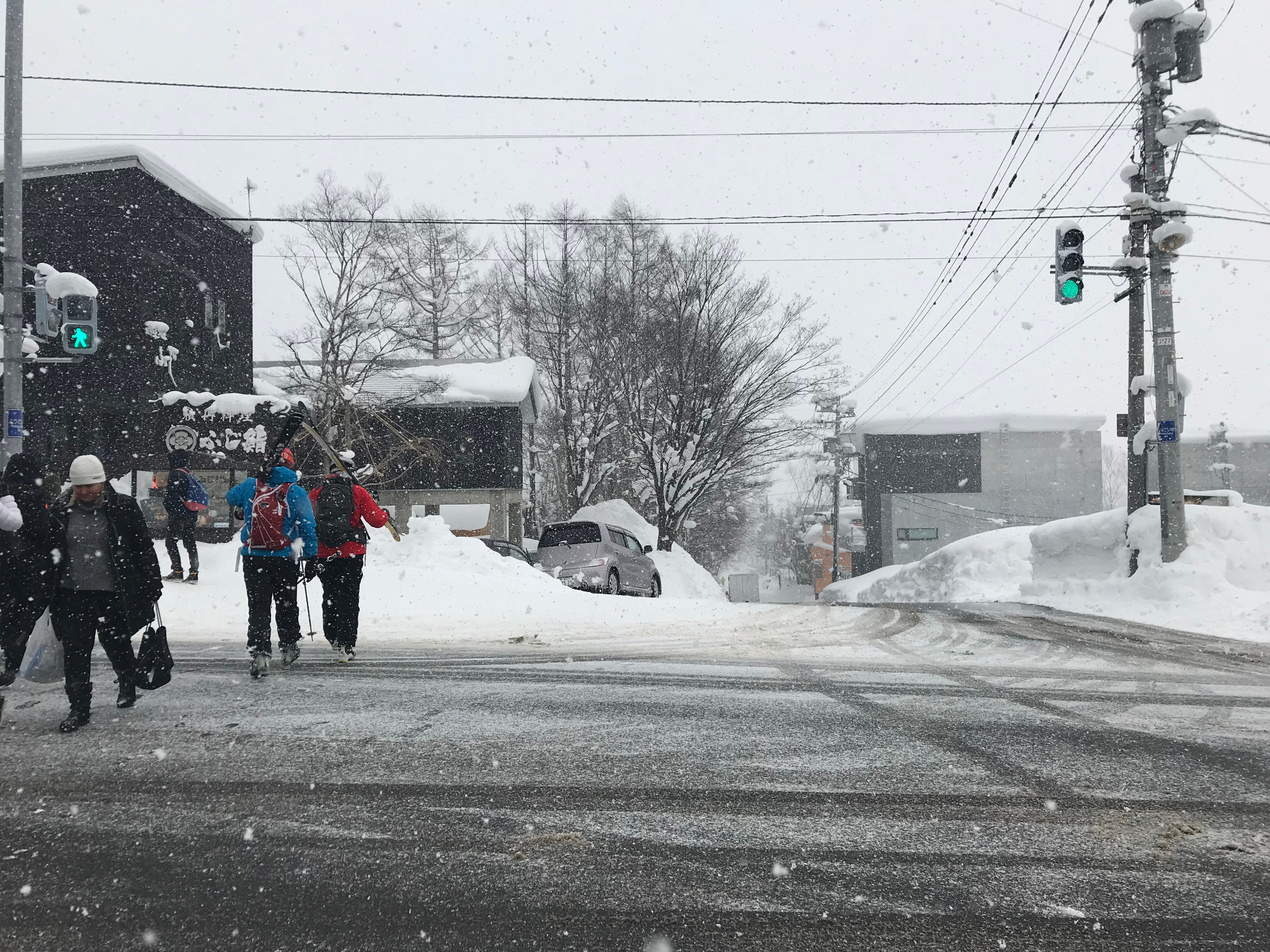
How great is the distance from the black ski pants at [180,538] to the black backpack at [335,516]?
238 inches

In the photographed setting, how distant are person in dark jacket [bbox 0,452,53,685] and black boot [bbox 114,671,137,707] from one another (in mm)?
571

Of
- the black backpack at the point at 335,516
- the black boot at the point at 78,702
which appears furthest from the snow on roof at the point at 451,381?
the black boot at the point at 78,702

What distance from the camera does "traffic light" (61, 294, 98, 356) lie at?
12.6 m

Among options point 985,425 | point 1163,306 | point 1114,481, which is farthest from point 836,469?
point 1114,481

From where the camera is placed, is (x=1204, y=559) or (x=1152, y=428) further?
(x=1152, y=428)

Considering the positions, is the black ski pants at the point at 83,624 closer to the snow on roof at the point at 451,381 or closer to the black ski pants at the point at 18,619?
the black ski pants at the point at 18,619

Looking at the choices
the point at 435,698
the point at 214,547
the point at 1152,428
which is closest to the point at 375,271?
the point at 214,547

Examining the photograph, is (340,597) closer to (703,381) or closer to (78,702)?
(78,702)

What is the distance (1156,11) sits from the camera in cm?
1507

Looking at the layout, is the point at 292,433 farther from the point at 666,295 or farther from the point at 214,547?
the point at 666,295

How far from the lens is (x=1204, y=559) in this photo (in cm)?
1463

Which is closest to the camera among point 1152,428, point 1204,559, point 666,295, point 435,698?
point 435,698

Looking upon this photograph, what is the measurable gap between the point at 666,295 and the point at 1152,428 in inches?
627

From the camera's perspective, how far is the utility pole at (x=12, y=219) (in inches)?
475
